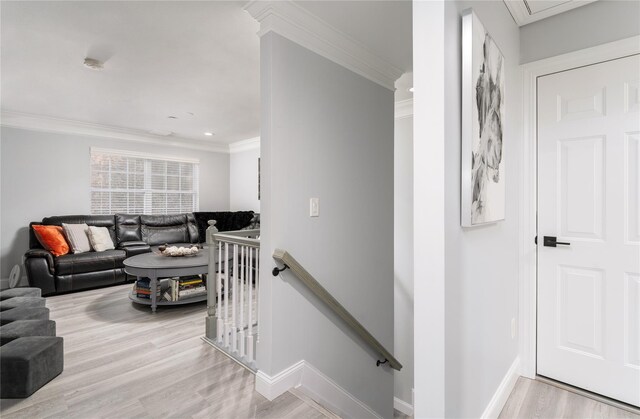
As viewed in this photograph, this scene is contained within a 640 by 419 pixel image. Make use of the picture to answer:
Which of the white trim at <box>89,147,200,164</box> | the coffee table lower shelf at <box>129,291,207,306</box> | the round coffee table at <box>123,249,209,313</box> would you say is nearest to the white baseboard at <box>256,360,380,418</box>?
the round coffee table at <box>123,249,209,313</box>

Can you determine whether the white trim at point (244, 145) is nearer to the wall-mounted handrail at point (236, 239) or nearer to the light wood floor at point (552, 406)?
the wall-mounted handrail at point (236, 239)

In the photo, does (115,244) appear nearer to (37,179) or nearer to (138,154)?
(37,179)

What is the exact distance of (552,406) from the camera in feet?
5.97

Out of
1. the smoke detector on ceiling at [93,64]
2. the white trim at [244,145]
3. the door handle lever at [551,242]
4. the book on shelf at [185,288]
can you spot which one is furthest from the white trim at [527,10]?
the white trim at [244,145]

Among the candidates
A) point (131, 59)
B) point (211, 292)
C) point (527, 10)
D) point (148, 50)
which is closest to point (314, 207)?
point (211, 292)

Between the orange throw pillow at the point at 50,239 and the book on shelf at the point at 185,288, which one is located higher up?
the orange throw pillow at the point at 50,239

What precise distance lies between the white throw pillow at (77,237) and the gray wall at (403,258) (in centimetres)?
435

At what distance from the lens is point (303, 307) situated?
7.16 feet

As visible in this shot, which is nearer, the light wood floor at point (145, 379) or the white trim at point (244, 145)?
the light wood floor at point (145, 379)

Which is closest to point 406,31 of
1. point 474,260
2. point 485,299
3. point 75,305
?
point 474,260

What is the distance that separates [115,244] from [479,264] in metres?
5.47

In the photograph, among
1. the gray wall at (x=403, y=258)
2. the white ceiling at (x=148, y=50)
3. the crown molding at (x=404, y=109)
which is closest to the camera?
the white ceiling at (x=148, y=50)

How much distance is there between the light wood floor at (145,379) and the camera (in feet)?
6.04

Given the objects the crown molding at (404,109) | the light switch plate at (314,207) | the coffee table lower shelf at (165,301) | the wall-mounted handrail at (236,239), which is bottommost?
the coffee table lower shelf at (165,301)
